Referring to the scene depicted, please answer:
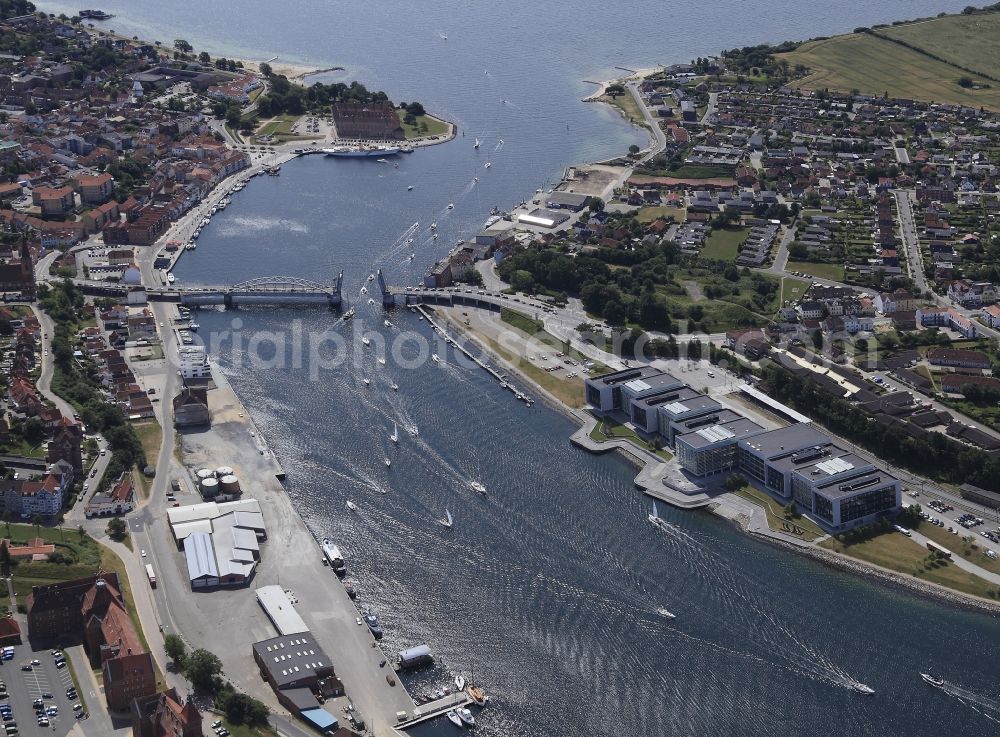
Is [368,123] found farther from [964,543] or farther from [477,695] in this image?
[477,695]

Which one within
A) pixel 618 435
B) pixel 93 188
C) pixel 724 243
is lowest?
pixel 618 435

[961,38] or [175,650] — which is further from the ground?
[961,38]

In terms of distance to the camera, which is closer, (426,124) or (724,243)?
(724,243)

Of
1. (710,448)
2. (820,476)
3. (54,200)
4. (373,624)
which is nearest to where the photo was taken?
(373,624)

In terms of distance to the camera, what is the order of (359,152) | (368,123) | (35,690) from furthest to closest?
(368,123), (359,152), (35,690)

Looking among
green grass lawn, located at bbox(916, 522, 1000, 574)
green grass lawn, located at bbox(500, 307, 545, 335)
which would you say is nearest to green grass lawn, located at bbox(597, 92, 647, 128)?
green grass lawn, located at bbox(500, 307, 545, 335)

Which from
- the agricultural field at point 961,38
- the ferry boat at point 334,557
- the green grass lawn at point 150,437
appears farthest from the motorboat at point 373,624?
the agricultural field at point 961,38

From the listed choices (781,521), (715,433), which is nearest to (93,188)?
(715,433)
